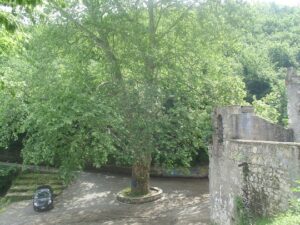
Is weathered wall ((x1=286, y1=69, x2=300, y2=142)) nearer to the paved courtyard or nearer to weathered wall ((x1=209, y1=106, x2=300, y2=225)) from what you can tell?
weathered wall ((x1=209, y1=106, x2=300, y2=225))

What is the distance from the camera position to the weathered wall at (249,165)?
9102mm

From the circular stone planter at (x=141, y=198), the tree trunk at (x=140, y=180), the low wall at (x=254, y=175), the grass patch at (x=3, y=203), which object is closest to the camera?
the low wall at (x=254, y=175)

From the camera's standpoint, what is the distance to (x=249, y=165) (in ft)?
34.9

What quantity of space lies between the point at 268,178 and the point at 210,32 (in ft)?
39.0

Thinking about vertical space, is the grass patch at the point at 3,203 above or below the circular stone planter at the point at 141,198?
below

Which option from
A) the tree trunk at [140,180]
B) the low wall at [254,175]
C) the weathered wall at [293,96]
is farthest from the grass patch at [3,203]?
the weathered wall at [293,96]

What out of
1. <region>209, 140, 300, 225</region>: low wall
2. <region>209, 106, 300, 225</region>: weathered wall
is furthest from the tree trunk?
<region>209, 140, 300, 225</region>: low wall

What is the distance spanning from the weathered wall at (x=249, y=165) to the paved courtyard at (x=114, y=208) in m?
3.57

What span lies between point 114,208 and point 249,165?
1160 cm

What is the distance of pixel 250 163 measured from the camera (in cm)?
1057

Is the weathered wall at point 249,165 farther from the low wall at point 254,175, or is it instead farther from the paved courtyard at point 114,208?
the paved courtyard at point 114,208

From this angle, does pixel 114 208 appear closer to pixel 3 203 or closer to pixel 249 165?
pixel 3 203

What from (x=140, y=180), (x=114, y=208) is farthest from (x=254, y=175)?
(x=140, y=180)

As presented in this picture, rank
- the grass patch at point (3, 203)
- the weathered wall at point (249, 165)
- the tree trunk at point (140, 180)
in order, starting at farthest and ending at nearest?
the grass patch at point (3, 203) → the tree trunk at point (140, 180) → the weathered wall at point (249, 165)
